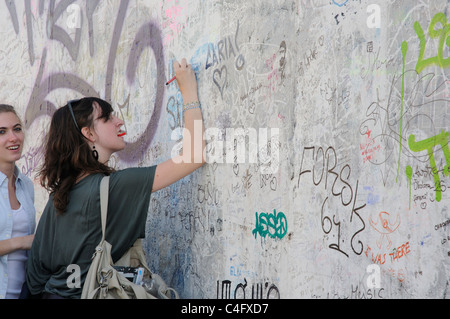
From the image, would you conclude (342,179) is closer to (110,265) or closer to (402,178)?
(402,178)

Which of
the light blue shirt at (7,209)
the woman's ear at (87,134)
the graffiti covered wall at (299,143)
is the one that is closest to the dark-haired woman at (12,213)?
the light blue shirt at (7,209)

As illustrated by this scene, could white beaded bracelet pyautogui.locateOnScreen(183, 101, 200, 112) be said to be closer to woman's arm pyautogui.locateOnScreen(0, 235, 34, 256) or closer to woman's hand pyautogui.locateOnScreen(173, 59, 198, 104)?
woman's hand pyautogui.locateOnScreen(173, 59, 198, 104)

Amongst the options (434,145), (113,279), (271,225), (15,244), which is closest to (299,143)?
(271,225)

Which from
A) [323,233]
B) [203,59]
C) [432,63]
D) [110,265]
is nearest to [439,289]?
[323,233]

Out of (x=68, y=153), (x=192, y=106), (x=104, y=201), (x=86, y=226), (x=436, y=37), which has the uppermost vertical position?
(x=436, y=37)

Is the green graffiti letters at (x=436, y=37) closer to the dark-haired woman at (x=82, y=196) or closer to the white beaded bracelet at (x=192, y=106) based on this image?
the dark-haired woman at (x=82, y=196)

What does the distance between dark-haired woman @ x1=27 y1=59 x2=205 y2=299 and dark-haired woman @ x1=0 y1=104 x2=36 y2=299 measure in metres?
Answer: 0.18

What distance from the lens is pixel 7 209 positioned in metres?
3.58

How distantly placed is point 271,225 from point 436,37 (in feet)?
4.22

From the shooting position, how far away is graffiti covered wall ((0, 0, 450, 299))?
→ 99.2 inches

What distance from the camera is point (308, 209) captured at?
9.95 feet

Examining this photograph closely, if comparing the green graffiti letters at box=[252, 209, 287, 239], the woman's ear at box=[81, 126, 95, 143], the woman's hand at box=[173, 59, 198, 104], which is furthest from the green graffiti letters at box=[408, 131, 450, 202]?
the woman's ear at box=[81, 126, 95, 143]

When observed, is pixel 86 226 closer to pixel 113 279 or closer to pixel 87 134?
pixel 113 279

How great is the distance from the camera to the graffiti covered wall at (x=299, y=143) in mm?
Result: 2520
